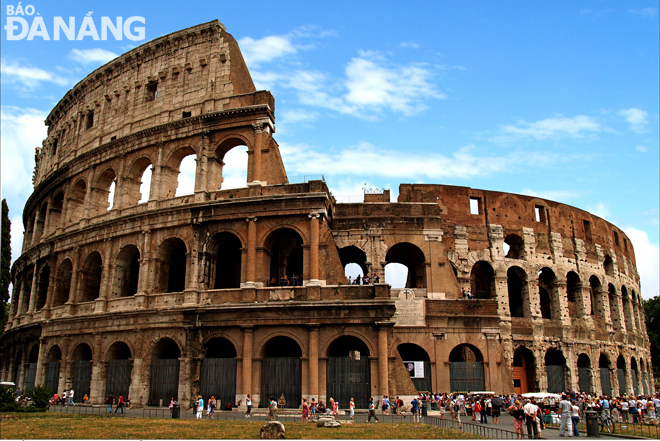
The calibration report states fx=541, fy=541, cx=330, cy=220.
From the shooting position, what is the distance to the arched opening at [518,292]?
30984 millimetres

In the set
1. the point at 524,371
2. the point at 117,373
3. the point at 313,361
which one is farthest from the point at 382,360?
the point at 524,371

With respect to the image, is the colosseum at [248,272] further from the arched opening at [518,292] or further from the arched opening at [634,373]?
the arched opening at [634,373]

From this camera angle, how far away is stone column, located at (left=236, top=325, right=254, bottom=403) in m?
21.8

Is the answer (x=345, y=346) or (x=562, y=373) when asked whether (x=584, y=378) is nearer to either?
(x=562, y=373)

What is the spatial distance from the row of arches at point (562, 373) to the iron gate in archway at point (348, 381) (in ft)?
40.0

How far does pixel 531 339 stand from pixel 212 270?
17.8 metres

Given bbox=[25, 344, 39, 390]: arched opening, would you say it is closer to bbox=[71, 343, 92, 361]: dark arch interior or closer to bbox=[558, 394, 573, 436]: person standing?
bbox=[71, 343, 92, 361]: dark arch interior

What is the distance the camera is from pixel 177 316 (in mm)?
23344

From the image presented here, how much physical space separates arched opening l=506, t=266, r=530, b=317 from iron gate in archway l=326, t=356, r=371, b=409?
43.5 feet

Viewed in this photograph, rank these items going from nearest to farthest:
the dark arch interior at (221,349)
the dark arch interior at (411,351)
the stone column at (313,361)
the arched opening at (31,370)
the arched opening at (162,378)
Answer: the stone column at (313,361) → the arched opening at (162,378) → the dark arch interior at (221,349) → the dark arch interior at (411,351) → the arched opening at (31,370)

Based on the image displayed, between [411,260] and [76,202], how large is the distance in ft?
63.1

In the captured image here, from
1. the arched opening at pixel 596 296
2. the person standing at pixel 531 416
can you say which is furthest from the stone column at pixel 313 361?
the arched opening at pixel 596 296

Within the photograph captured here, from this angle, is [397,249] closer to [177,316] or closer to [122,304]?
[177,316]

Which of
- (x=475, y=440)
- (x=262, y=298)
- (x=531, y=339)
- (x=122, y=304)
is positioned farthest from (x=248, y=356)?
(x=531, y=339)
